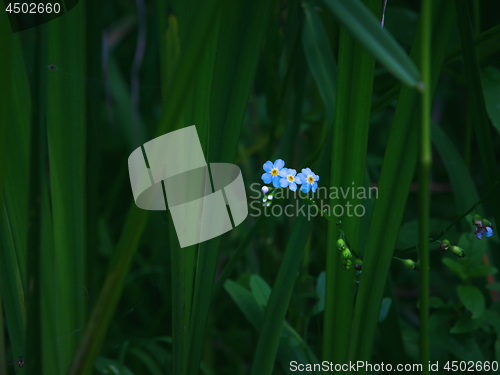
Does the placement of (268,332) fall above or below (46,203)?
below

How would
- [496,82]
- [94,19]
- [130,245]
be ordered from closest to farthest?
[130,245], [94,19], [496,82]

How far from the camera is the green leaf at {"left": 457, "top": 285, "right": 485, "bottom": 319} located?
551 millimetres

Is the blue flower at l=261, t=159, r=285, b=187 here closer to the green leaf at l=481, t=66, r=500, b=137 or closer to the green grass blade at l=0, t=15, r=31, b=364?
the green grass blade at l=0, t=15, r=31, b=364

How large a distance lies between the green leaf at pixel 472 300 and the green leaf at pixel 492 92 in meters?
0.29

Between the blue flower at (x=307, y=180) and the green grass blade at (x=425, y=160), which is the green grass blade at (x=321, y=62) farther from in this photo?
the green grass blade at (x=425, y=160)

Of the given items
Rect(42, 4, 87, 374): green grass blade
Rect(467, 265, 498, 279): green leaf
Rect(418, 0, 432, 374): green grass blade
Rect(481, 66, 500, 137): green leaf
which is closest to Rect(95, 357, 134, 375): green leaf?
Rect(42, 4, 87, 374): green grass blade

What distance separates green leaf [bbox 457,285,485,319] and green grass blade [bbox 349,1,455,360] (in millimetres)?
217

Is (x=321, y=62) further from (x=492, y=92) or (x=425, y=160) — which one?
(x=425, y=160)

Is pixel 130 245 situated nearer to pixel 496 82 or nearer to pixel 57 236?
pixel 57 236

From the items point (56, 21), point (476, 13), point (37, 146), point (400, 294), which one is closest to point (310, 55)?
point (476, 13)

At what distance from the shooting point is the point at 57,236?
45cm

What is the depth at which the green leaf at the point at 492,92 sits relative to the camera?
2.17 feet

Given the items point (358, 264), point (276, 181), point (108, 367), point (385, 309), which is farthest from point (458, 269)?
point (108, 367)

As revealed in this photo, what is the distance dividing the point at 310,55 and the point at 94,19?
37cm
